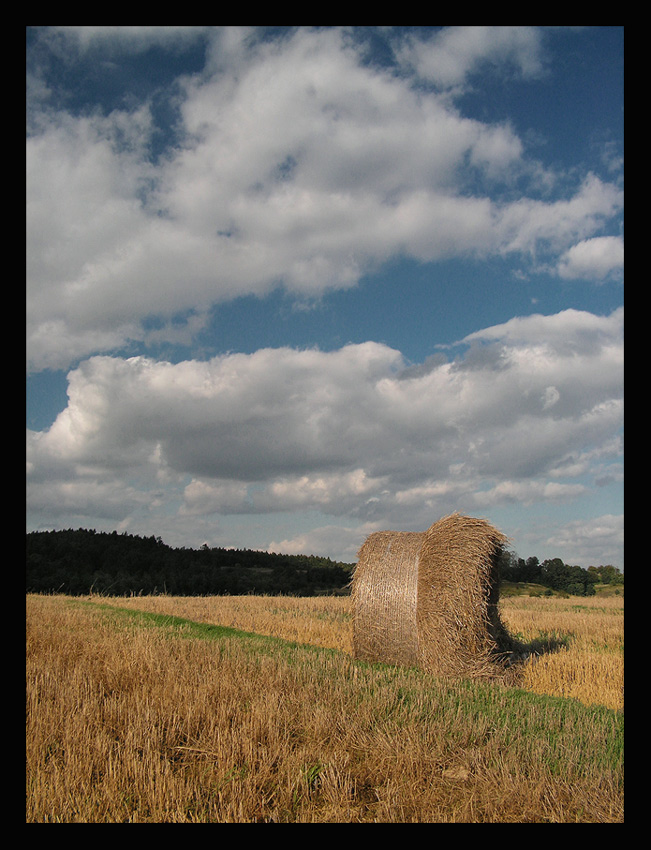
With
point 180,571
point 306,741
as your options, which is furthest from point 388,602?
point 180,571

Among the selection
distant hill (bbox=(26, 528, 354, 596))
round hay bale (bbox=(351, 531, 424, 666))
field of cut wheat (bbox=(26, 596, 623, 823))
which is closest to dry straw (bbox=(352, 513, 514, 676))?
round hay bale (bbox=(351, 531, 424, 666))

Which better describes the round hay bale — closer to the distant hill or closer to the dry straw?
the dry straw

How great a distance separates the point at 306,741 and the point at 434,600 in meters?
5.09

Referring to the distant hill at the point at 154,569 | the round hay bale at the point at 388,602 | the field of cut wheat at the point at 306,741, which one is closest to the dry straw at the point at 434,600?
the round hay bale at the point at 388,602

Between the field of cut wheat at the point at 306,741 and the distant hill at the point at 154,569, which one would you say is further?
the distant hill at the point at 154,569

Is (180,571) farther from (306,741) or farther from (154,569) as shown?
(306,741)

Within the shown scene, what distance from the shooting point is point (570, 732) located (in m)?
6.53

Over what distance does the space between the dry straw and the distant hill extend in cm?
3233

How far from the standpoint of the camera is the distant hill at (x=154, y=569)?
47.3 metres

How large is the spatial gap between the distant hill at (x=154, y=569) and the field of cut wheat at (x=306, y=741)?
34.5 m

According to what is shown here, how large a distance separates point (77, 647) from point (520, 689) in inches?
329

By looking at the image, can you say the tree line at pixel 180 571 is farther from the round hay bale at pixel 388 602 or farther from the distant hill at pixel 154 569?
the round hay bale at pixel 388 602
